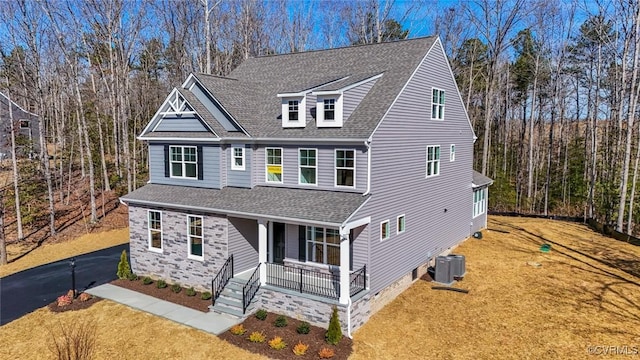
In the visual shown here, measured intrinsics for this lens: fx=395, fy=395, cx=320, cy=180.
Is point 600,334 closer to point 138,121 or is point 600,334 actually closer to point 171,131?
point 171,131

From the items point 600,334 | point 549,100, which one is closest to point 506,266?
point 600,334

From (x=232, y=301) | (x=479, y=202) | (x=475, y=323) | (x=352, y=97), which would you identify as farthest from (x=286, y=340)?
(x=479, y=202)

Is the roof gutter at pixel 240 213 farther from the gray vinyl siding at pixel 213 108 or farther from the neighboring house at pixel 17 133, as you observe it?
the neighboring house at pixel 17 133

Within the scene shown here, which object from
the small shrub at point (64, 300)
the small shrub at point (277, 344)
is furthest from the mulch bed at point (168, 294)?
the small shrub at point (277, 344)

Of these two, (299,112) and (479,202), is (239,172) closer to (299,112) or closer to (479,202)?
(299,112)

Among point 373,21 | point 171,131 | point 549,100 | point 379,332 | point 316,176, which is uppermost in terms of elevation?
point 373,21
